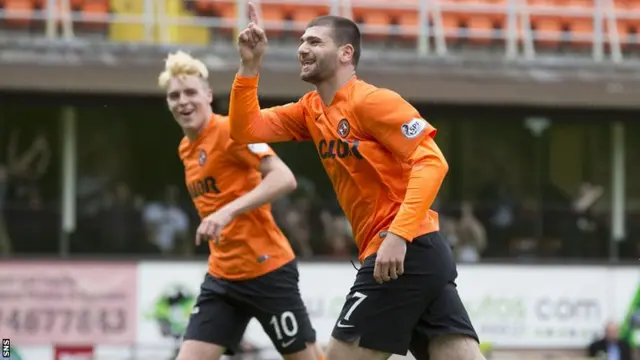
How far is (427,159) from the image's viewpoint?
5762mm

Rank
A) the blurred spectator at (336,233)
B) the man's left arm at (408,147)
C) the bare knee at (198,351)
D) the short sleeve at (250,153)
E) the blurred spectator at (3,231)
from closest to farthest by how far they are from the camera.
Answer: the man's left arm at (408,147), the bare knee at (198,351), the short sleeve at (250,153), the blurred spectator at (3,231), the blurred spectator at (336,233)

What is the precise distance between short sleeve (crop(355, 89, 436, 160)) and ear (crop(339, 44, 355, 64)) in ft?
0.94

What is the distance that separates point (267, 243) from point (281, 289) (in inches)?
11.4

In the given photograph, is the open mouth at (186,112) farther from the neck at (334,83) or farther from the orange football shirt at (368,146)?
the neck at (334,83)

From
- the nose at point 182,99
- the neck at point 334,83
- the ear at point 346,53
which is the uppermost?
the ear at point 346,53

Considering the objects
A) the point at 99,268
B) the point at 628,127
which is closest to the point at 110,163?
the point at 99,268

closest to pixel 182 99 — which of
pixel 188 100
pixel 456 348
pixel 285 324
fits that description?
pixel 188 100

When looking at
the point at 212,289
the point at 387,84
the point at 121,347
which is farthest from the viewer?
the point at 387,84

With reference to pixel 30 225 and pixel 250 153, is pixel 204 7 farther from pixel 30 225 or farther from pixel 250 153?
pixel 250 153

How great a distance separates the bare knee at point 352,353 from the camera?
5930 mm

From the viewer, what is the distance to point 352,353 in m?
5.93

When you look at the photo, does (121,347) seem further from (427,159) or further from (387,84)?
(427,159)

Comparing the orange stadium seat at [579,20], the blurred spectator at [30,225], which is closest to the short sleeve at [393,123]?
the blurred spectator at [30,225]

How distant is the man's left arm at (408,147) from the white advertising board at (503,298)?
11.0 m
